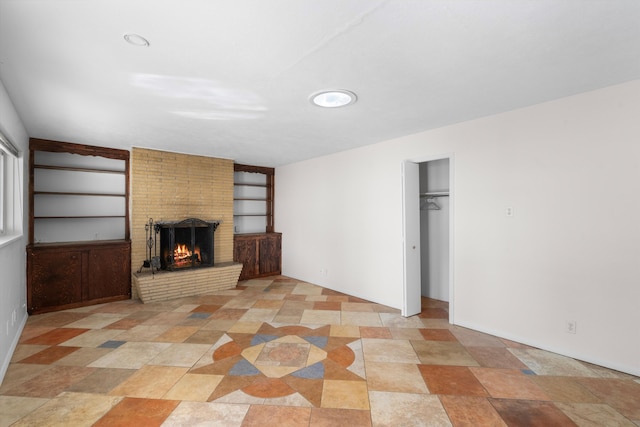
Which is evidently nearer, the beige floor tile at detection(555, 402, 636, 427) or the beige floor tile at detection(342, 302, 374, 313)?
the beige floor tile at detection(555, 402, 636, 427)

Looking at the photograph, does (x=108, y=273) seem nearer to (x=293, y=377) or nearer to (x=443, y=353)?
(x=293, y=377)

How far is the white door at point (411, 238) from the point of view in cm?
411

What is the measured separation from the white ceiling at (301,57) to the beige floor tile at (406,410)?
8.56 ft

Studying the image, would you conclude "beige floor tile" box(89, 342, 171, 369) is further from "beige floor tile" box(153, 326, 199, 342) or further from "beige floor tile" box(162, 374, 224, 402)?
"beige floor tile" box(162, 374, 224, 402)

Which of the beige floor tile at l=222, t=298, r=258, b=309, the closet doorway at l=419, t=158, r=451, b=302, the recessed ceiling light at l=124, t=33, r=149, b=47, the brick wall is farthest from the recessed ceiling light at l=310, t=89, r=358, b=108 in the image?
the brick wall

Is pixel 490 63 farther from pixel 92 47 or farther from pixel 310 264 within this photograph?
pixel 310 264

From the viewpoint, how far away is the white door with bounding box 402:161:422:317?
13.5ft

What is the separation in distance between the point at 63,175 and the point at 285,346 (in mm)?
4632

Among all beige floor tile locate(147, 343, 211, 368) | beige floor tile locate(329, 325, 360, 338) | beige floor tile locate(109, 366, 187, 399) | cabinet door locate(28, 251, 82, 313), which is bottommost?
beige floor tile locate(109, 366, 187, 399)

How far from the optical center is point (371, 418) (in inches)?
81.3

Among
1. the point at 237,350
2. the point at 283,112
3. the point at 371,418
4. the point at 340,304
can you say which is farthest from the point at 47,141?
the point at 371,418

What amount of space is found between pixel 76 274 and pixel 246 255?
284 cm

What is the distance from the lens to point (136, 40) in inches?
74.5

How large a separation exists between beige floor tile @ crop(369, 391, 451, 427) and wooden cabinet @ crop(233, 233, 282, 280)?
445cm
